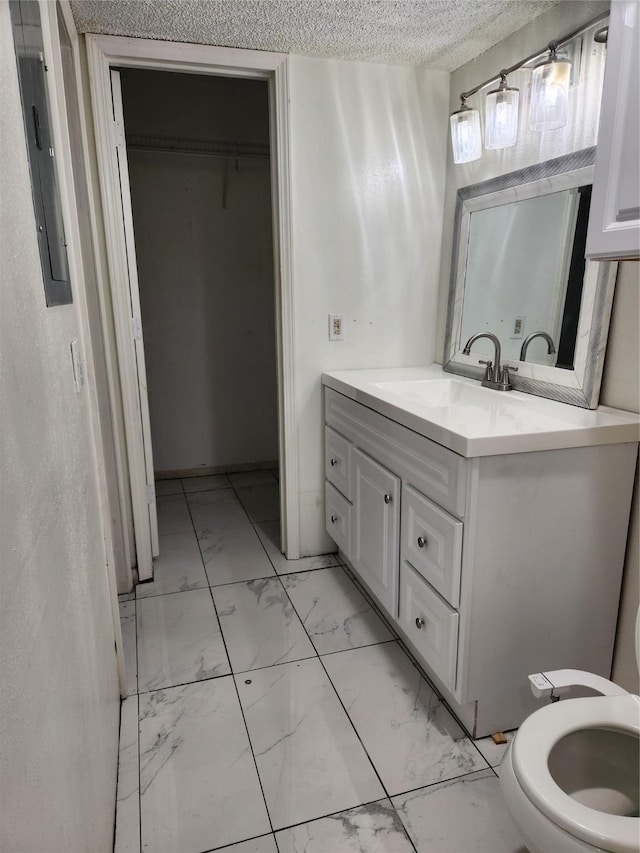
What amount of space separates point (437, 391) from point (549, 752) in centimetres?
140

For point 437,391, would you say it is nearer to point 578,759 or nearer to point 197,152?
point 578,759

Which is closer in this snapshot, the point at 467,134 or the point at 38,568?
the point at 38,568

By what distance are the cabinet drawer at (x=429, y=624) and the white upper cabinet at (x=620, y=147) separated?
41.1 inches

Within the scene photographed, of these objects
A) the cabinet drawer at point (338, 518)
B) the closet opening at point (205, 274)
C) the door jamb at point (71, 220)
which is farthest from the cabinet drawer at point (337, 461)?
the door jamb at point (71, 220)

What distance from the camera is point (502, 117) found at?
6.39 feet

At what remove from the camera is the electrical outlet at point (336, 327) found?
2.53 metres

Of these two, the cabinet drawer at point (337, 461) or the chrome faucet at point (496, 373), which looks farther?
the cabinet drawer at point (337, 461)

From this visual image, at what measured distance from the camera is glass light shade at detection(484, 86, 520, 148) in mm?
1928

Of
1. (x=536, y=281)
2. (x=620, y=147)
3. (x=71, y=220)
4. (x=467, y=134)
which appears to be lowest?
(x=536, y=281)

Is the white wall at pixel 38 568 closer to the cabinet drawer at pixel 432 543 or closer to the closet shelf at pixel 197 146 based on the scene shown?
the cabinet drawer at pixel 432 543

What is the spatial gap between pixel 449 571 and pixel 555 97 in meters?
1.48

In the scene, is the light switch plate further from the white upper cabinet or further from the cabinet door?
the white upper cabinet

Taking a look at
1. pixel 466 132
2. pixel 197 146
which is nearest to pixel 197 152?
pixel 197 146

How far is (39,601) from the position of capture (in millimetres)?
705
